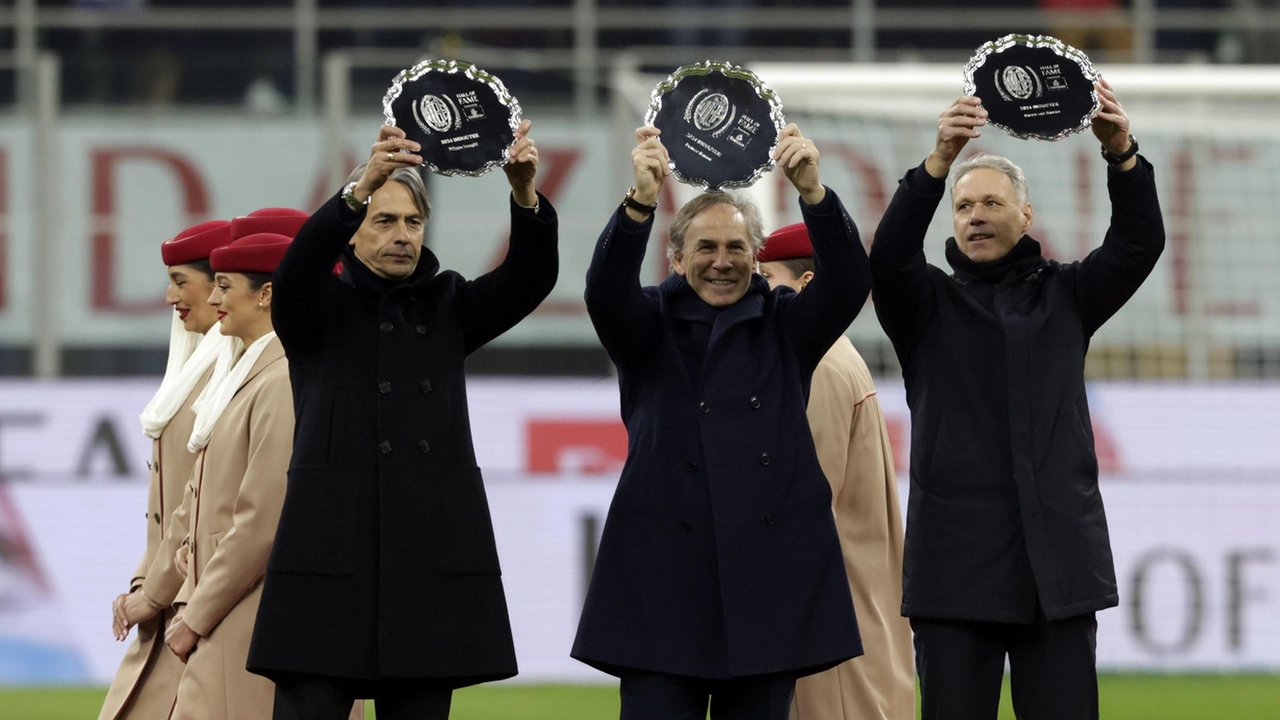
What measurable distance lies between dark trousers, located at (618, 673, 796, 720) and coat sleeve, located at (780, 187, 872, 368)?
0.73 m

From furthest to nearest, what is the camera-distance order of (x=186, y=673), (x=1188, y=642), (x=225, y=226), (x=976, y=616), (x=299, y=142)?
(x=299, y=142) → (x=1188, y=642) → (x=225, y=226) → (x=186, y=673) → (x=976, y=616)

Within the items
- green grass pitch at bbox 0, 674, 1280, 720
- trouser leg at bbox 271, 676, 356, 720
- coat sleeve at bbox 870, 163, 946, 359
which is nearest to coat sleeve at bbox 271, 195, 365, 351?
trouser leg at bbox 271, 676, 356, 720

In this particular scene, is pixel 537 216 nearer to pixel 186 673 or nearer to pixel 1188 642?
pixel 186 673

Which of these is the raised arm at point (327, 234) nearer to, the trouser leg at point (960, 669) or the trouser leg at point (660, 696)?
the trouser leg at point (660, 696)

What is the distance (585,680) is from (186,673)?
5.93 meters

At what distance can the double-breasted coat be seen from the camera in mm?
4512

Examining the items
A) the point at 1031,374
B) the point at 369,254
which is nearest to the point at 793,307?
the point at 1031,374

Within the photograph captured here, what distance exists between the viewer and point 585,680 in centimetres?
1041

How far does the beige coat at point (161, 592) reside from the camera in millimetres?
4863

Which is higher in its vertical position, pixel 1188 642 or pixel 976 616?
pixel 976 616

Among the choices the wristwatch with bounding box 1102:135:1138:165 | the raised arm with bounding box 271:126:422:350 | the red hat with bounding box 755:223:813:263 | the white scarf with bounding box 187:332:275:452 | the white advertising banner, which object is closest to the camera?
the raised arm with bounding box 271:126:422:350

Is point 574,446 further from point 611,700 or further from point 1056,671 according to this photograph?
point 1056,671

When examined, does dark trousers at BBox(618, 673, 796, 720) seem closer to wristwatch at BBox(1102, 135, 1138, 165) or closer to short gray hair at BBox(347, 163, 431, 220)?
short gray hair at BBox(347, 163, 431, 220)

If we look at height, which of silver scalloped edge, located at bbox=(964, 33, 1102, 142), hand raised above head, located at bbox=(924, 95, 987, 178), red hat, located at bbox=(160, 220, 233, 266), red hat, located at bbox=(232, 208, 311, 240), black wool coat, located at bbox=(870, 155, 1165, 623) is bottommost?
black wool coat, located at bbox=(870, 155, 1165, 623)
